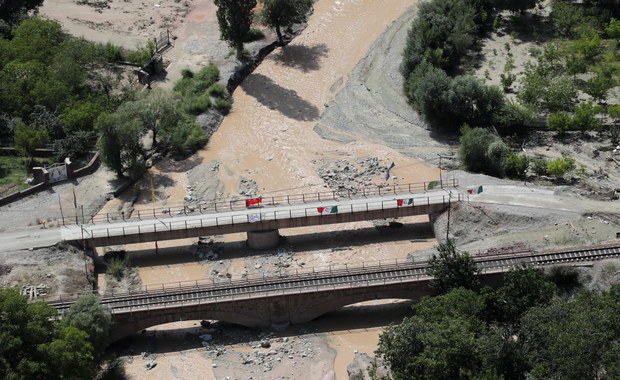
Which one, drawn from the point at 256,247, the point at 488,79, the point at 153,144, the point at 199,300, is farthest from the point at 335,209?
the point at 488,79

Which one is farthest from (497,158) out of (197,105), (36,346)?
(36,346)

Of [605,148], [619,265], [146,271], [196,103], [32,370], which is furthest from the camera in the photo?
[196,103]

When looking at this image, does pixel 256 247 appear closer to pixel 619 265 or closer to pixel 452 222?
pixel 452 222

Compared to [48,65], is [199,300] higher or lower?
lower

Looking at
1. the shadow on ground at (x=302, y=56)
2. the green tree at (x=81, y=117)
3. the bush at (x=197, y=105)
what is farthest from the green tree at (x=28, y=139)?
the shadow on ground at (x=302, y=56)

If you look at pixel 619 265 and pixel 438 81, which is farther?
pixel 438 81

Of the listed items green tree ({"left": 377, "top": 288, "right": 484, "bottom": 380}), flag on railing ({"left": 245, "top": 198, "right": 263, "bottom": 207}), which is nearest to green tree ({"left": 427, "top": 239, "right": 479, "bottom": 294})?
green tree ({"left": 377, "top": 288, "right": 484, "bottom": 380})
